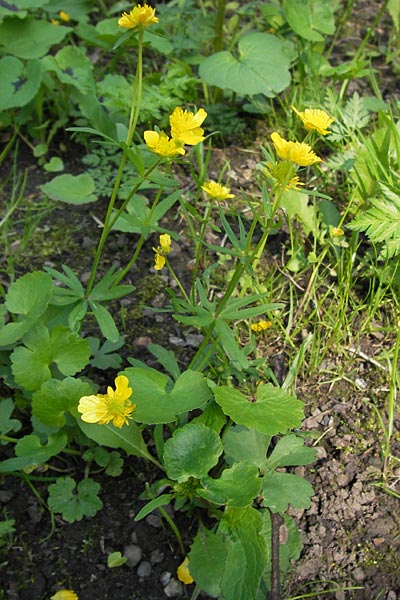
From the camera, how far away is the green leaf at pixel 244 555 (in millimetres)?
1243

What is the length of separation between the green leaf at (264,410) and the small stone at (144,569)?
0.44m

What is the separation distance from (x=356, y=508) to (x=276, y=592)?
31 cm

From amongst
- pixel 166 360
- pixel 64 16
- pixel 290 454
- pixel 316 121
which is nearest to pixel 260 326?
pixel 166 360

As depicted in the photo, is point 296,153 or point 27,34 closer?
point 296,153

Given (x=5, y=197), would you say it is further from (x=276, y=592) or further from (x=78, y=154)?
(x=276, y=592)

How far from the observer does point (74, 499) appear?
1541 millimetres

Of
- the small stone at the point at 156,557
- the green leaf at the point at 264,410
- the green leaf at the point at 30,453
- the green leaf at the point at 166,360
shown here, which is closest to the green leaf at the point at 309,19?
the green leaf at the point at 166,360

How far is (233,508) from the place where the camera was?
1.33m

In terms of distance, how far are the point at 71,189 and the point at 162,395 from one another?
0.99 metres

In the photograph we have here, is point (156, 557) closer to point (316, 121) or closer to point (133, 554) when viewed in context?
point (133, 554)

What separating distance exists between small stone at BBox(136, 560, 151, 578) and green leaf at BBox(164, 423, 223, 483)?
30 cm

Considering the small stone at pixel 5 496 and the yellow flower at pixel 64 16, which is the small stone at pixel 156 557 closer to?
the small stone at pixel 5 496

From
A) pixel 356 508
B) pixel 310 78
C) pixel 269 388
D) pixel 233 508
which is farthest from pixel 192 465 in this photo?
pixel 310 78

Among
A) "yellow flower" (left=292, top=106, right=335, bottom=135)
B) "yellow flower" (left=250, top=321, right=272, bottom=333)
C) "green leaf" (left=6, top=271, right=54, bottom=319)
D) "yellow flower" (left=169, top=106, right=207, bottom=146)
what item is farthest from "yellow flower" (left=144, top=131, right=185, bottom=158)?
"yellow flower" (left=250, top=321, right=272, bottom=333)
